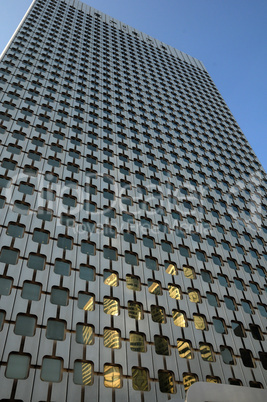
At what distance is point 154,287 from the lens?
19.4 m

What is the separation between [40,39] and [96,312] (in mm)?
31531

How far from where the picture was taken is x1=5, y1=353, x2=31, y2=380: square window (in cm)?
1322

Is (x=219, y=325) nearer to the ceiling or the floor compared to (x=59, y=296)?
nearer to the ceiling

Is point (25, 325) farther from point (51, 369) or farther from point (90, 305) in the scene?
point (90, 305)

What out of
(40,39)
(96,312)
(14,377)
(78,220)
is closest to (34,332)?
(14,377)

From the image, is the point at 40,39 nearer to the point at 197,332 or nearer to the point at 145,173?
the point at 145,173

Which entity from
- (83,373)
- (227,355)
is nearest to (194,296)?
(227,355)

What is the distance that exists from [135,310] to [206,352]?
417 cm

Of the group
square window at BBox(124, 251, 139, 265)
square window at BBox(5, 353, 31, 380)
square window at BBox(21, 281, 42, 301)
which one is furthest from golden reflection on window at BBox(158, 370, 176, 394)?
square window at BBox(21, 281, 42, 301)

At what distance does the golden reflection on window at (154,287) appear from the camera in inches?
752

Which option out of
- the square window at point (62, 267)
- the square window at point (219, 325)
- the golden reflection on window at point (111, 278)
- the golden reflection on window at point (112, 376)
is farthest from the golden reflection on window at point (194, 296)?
the square window at point (62, 267)

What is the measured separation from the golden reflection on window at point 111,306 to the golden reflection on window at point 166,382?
10.8 ft

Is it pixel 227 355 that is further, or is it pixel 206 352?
pixel 227 355

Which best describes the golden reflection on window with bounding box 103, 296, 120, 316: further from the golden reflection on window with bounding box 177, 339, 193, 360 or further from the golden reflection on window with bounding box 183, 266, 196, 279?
the golden reflection on window with bounding box 183, 266, 196, 279
